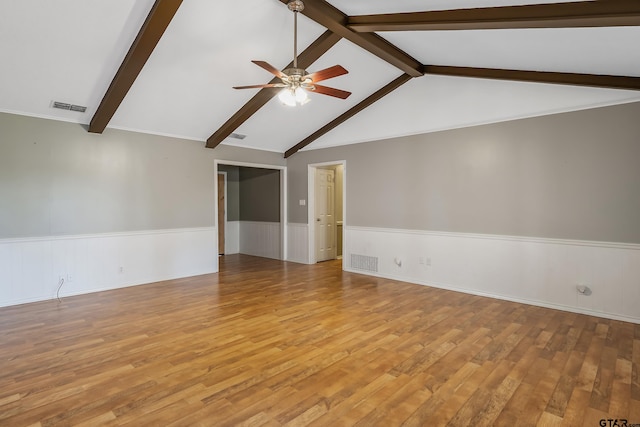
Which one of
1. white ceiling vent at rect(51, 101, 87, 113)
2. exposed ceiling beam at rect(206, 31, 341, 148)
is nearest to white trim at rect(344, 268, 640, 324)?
exposed ceiling beam at rect(206, 31, 341, 148)

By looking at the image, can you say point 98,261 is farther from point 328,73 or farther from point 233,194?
point 328,73

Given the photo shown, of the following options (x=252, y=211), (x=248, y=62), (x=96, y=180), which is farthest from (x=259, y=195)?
(x=248, y=62)

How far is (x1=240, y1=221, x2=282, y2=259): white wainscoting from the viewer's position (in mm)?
8055

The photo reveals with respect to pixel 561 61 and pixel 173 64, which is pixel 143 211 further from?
pixel 561 61

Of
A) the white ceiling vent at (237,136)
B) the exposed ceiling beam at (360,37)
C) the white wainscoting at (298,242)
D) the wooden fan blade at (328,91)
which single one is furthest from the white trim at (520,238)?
the white ceiling vent at (237,136)

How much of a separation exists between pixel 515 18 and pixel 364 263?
14.6 feet

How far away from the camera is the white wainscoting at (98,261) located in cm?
449

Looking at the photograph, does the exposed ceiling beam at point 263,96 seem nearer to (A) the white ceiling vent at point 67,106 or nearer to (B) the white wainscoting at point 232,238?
(A) the white ceiling vent at point 67,106

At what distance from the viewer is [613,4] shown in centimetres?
241

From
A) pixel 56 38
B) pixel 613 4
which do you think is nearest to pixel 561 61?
pixel 613 4

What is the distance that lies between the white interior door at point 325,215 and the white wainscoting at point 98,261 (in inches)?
89.8

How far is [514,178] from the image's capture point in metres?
4.60

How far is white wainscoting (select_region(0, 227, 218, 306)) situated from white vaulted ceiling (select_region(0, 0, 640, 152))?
1.76 meters

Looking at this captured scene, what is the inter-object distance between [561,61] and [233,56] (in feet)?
12.0
